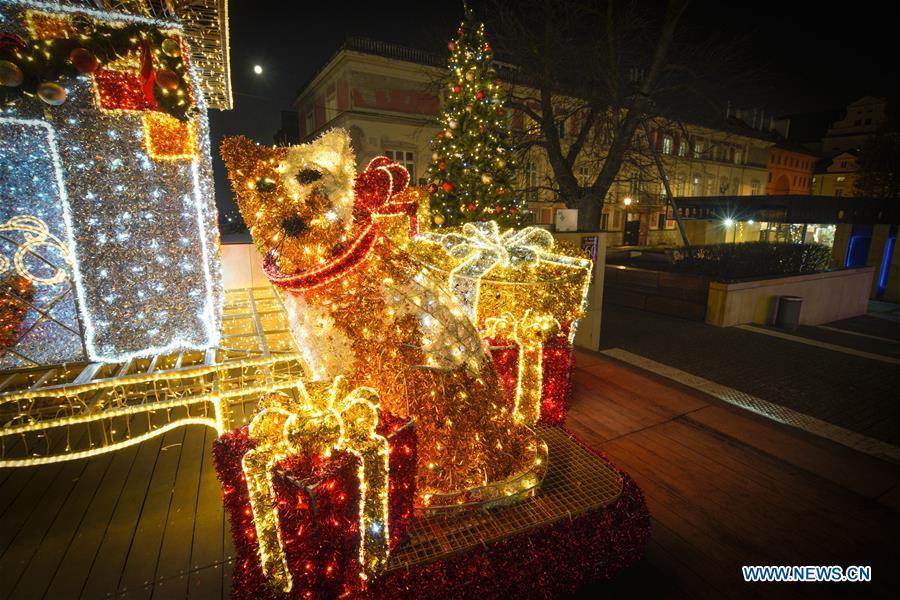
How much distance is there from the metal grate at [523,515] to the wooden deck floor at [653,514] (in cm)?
57

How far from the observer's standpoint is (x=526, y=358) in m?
3.31

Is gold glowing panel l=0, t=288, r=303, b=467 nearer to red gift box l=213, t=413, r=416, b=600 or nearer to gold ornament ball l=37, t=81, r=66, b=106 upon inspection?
red gift box l=213, t=413, r=416, b=600

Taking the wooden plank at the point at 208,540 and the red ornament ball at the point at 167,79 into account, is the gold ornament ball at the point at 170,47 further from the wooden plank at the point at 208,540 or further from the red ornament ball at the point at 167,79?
the wooden plank at the point at 208,540

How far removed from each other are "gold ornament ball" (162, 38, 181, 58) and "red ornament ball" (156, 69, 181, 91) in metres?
0.18

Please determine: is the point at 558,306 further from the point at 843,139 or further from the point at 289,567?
the point at 843,139

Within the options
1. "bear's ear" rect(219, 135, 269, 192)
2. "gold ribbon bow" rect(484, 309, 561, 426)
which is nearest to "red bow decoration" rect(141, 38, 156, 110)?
"bear's ear" rect(219, 135, 269, 192)

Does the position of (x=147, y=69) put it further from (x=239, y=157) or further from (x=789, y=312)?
Result: (x=789, y=312)

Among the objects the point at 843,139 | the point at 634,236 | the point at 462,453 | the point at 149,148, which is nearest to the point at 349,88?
the point at 149,148

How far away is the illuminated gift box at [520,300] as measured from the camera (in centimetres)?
328

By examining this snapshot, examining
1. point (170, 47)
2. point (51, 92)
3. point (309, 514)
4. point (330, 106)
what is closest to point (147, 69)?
point (170, 47)

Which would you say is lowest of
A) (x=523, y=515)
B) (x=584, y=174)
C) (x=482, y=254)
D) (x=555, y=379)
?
(x=523, y=515)

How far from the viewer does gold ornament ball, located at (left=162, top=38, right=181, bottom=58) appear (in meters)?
4.03

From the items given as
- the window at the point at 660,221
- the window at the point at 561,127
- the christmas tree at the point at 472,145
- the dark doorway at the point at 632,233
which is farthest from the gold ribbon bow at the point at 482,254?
the window at the point at 660,221

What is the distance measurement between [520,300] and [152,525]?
128 inches
